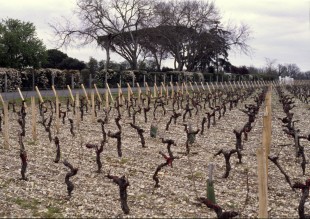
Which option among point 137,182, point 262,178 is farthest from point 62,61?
→ point 262,178

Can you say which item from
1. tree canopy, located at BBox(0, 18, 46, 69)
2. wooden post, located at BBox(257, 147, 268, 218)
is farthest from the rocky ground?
tree canopy, located at BBox(0, 18, 46, 69)

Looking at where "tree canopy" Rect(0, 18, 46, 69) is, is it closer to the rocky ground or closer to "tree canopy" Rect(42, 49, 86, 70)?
"tree canopy" Rect(42, 49, 86, 70)

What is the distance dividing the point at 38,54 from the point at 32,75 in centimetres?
1215

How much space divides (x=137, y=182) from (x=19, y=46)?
31663 mm

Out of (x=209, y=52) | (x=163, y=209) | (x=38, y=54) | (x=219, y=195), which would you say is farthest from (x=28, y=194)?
(x=209, y=52)

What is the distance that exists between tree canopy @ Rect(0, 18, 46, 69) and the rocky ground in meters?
26.5

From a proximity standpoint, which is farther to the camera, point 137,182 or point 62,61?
point 62,61

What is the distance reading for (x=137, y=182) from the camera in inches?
273

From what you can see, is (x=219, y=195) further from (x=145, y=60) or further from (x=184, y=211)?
(x=145, y=60)

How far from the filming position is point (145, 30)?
48094 mm

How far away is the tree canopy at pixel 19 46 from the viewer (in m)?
35.7

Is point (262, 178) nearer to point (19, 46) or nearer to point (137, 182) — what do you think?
point (137, 182)

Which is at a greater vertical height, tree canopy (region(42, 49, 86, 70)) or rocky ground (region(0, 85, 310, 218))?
tree canopy (region(42, 49, 86, 70))

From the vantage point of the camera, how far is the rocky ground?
5.67m
